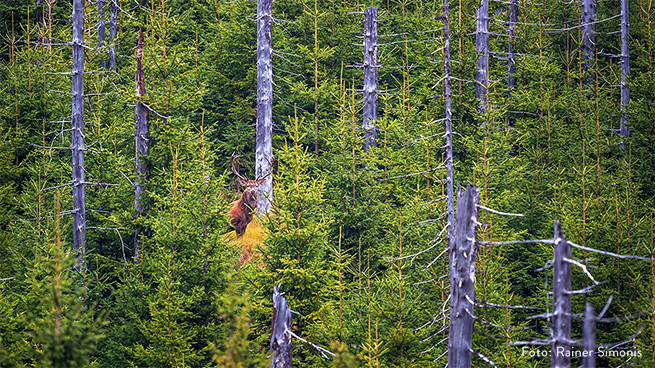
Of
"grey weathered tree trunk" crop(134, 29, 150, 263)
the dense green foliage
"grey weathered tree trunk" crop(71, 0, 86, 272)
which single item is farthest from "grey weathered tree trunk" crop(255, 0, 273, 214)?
"grey weathered tree trunk" crop(71, 0, 86, 272)

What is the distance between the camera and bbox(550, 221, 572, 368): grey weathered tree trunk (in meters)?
7.32

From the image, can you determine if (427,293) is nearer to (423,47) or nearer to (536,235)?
(536,235)

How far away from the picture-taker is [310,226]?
1233 centimetres

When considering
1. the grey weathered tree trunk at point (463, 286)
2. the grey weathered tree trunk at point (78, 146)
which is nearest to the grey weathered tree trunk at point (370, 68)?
the grey weathered tree trunk at point (78, 146)

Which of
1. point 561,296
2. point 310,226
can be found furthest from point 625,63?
point 561,296

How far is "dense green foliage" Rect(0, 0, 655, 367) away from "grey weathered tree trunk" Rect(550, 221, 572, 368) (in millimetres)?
2780

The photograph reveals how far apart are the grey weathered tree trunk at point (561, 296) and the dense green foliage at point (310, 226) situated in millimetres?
2780

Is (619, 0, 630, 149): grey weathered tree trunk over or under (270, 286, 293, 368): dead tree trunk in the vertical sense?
over

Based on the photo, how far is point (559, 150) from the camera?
17.7 m

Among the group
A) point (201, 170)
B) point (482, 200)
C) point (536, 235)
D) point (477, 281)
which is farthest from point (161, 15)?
point (536, 235)

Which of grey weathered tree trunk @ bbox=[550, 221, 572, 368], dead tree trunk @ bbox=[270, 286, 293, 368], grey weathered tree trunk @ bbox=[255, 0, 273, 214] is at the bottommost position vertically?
dead tree trunk @ bbox=[270, 286, 293, 368]

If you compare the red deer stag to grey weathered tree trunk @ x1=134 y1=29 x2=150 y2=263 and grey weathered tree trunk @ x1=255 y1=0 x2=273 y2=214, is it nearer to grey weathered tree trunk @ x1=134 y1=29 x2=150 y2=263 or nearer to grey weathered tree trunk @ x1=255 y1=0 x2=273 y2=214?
grey weathered tree trunk @ x1=255 y1=0 x2=273 y2=214

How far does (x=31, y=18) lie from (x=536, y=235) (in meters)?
32.2

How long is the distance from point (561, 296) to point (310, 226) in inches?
243
